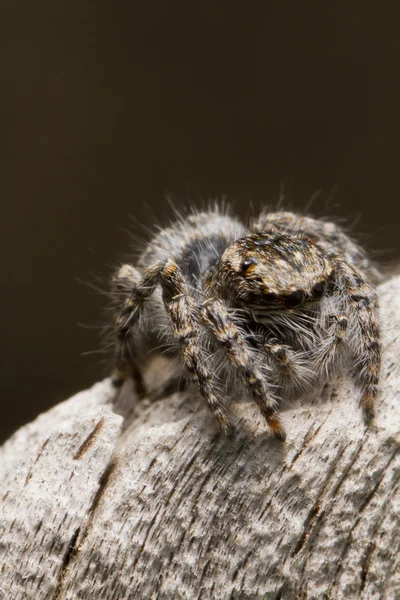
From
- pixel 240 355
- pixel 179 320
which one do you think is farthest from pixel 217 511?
pixel 179 320

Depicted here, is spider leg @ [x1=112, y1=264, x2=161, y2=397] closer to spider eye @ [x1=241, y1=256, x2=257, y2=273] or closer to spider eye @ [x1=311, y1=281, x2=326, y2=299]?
spider eye @ [x1=241, y1=256, x2=257, y2=273]

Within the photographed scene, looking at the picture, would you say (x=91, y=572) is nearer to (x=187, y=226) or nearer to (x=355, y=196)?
(x=187, y=226)

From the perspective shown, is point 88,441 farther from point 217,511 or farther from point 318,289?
point 318,289

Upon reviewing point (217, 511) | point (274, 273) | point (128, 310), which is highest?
point (274, 273)

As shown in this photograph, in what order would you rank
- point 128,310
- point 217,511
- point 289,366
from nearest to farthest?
1. point 217,511
2. point 289,366
3. point 128,310

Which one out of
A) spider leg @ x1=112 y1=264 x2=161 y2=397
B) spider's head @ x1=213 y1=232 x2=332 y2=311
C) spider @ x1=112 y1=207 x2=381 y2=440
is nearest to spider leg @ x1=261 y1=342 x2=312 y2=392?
spider @ x1=112 y1=207 x2=381 y2=440

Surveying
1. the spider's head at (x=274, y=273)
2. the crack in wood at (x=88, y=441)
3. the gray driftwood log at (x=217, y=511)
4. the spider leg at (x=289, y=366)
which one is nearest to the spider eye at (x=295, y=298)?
the spider's head at (x=274, y=273)

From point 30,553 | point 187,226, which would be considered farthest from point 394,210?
point 30,553
